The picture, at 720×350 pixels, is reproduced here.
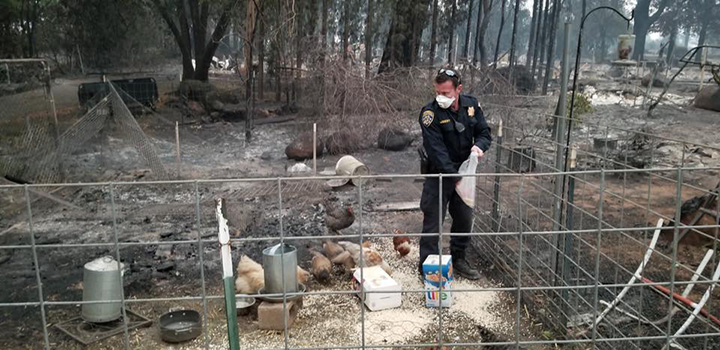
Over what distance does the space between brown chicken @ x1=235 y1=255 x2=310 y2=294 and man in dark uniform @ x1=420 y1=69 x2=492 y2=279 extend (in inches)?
52.3

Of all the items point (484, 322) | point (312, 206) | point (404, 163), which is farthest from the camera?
point (404, 163)

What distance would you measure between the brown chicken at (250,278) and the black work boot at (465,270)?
147 centimetres

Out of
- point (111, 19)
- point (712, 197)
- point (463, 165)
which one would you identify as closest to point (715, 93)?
point (712, 197)

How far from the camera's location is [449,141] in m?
4.91

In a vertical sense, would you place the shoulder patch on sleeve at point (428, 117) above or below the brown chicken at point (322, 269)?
above

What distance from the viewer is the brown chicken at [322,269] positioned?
4.96 m

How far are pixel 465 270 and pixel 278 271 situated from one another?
74.1 inches

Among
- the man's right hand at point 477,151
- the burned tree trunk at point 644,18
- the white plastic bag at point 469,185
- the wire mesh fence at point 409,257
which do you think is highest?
the burned tree trunk at point 644,18

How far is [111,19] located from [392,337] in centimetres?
2006

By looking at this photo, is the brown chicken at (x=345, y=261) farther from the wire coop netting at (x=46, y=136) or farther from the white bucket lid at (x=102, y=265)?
the wire coop netting at (x=46, y=136)

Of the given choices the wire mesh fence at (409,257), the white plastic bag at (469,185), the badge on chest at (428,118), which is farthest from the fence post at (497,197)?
the badge on chest at (428,118)

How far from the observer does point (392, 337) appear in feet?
13.5

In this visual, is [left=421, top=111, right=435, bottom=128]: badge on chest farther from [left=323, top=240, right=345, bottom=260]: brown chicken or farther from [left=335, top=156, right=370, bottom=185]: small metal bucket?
[left=335, top=156, right=370, bottom=185]: small metal bucket

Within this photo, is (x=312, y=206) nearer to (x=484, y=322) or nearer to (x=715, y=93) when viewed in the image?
(x=484, y=322)
